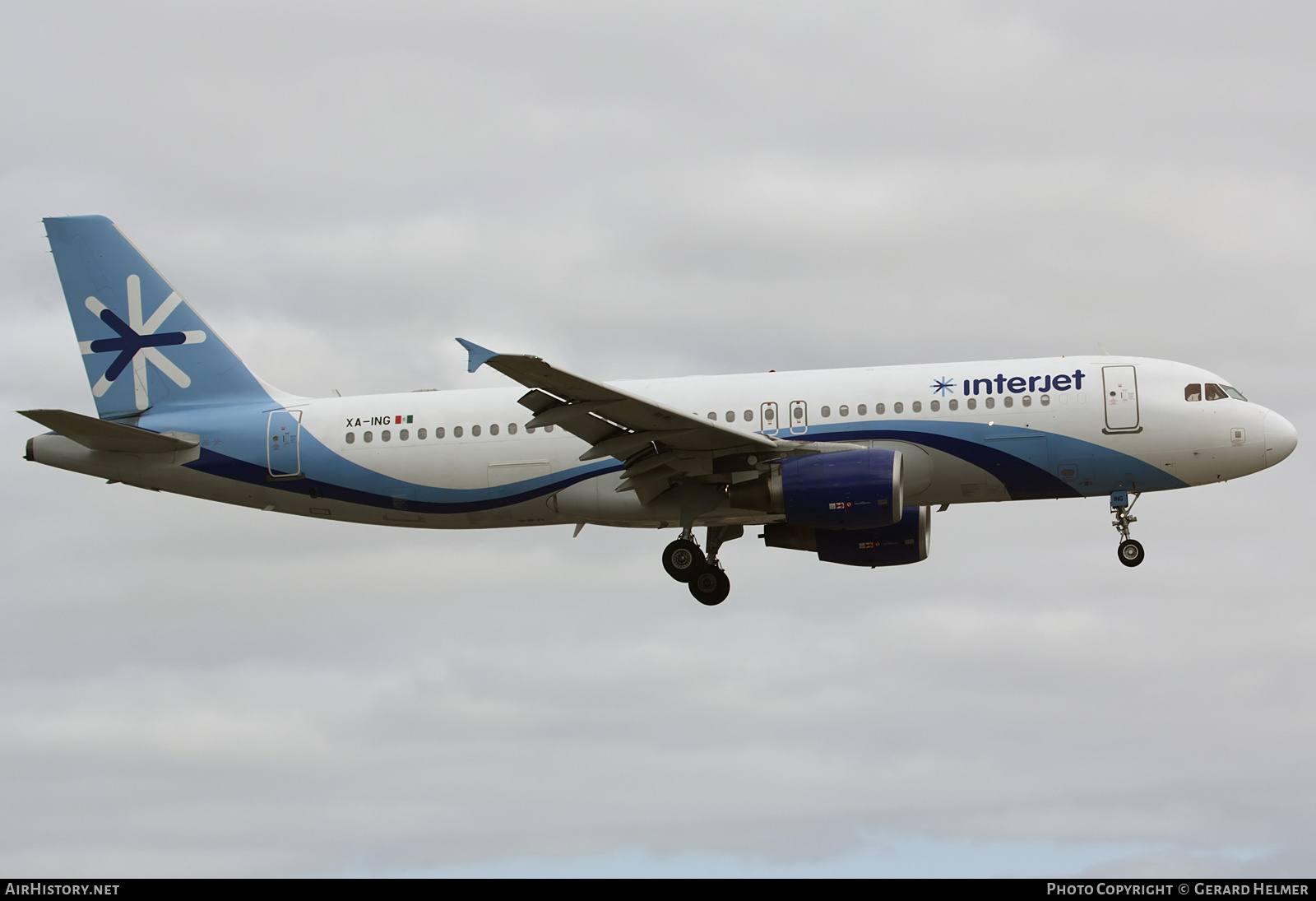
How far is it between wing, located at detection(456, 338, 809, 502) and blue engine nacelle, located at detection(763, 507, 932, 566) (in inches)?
188

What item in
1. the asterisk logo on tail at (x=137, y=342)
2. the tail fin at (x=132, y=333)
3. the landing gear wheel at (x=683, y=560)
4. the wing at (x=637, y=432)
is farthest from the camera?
the asterisk logo on tail at (x=137, y=342)

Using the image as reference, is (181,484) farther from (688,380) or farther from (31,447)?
(688,380)

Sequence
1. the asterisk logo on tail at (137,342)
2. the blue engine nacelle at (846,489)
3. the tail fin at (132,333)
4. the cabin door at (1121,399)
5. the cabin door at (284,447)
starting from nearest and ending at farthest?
the blue engine nacelle at (846,489) < the cabin door at (1121,399) < the cabin door at (284,447) < the tail fin at (132,333) < the asterisk logo on tail at (137,342)

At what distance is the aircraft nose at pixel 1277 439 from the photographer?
112ft

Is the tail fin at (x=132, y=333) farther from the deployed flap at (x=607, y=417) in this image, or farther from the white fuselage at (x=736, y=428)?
the deployed flap at (x=607, y=417)

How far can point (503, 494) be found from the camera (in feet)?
118

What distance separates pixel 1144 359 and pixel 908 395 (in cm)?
552

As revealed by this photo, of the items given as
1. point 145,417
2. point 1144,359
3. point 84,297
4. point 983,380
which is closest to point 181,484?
point 145,417

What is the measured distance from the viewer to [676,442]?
33469 millimetres

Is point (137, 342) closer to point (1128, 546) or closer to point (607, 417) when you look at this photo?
point (607, 417)

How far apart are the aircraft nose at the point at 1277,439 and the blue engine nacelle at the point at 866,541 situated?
8374 millimetres

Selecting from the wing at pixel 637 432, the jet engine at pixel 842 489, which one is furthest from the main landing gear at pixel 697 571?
the jet engine at pixel 842 489

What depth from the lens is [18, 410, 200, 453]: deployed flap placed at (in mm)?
35531

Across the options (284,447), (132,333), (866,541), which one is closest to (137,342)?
(132,333)
